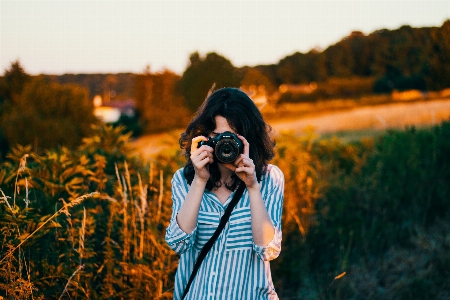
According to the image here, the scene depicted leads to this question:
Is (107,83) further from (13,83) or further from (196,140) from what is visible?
(196,140)

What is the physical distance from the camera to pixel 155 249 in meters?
3.21

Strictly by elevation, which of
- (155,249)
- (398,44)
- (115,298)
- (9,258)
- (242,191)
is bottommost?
(115,298)

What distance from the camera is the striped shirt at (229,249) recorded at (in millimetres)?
2098

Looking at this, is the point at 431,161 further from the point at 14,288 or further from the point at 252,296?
the point at 14,288

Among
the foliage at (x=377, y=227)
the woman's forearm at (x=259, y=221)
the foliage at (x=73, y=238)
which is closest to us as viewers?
the woman's forearm at (x=259, y=221)

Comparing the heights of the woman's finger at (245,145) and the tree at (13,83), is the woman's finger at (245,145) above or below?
below

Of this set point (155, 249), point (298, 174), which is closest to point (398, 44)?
point (298, 174)

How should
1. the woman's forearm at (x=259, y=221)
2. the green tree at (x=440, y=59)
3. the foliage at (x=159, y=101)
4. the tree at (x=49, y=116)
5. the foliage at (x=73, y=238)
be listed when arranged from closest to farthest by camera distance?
the woman's forearm at (x=259, y=221)
the foliage at (x=73, y=238)
the green tree at (x=440, y=59)
the tree at (x=49, y=116)
the foliage at (x=159, y=101)

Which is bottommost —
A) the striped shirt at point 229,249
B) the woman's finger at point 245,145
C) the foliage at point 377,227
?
the foliage at point 377,227

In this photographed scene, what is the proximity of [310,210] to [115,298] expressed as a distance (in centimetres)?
229

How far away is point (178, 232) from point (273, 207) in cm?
45

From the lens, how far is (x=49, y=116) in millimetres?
20047

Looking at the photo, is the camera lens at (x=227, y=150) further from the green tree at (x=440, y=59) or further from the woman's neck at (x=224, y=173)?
the green tree at (x=440, y=59)

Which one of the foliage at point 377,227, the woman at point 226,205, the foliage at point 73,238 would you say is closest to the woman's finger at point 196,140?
the woman at point 226,205
